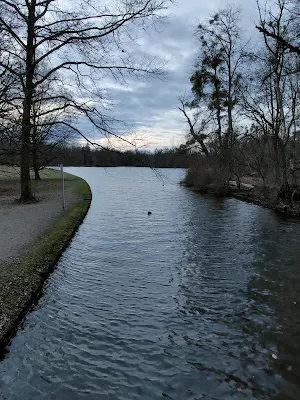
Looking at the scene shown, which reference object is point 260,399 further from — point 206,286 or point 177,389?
point 206,286

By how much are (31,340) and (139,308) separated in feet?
6.31

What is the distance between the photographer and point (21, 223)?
12.5m

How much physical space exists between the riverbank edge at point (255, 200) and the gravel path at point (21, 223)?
35.1 feet

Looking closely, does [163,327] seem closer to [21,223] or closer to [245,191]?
[21,223]

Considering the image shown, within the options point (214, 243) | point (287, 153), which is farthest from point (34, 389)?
point (287, 153)

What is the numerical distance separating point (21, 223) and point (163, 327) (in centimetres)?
847

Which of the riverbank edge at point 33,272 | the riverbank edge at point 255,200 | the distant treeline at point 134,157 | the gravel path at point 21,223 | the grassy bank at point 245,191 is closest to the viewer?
the riverbank edge at point 33,272

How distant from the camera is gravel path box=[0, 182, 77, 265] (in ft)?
29.3

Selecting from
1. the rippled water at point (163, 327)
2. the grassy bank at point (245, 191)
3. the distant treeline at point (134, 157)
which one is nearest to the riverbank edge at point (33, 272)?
the rippled water at point (163, 327)

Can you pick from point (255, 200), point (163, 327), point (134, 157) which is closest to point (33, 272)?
point (163, 327)

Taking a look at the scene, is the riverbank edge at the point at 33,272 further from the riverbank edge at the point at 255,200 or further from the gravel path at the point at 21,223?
the riverbank edge at the point at 255,200

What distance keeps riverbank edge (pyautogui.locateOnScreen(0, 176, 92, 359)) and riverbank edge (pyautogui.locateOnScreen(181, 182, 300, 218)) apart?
406 inches

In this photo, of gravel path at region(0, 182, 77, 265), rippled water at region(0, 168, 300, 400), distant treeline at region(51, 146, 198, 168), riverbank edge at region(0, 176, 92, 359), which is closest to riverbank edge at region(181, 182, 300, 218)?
distant treeline at region(51, 146, 198, 168)

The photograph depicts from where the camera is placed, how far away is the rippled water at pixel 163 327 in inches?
166
